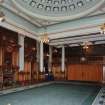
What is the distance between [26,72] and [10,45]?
9.42ft

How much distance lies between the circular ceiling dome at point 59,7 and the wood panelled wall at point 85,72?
575 inches

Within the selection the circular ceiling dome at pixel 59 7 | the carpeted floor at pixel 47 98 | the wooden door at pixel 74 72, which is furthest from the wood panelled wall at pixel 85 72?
the circular ceiling dome at pixel 59 7

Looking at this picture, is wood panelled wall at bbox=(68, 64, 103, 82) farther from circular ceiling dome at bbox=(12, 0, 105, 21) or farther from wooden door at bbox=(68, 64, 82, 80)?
circular ceiling dome at bbox=(12, 0, 105, 21)

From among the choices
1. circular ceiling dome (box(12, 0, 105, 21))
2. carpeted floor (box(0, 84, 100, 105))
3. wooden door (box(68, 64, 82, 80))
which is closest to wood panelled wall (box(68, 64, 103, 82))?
wooden door (box(68, 64, 82, 80))

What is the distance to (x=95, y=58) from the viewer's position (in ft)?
56.4

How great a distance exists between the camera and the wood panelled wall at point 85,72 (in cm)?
1702

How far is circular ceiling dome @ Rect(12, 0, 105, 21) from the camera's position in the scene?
9.41 feet

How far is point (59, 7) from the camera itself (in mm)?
2932

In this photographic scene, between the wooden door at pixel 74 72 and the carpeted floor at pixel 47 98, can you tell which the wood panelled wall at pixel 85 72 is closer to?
the wooden door at pixel 74 72

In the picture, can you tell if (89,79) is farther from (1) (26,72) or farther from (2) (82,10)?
(2) (82,10)

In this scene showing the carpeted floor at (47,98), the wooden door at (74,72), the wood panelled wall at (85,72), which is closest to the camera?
the carpeted floor at (47,98)

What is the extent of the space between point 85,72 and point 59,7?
1532 centimetres

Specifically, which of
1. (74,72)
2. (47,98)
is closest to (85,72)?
(74,72)

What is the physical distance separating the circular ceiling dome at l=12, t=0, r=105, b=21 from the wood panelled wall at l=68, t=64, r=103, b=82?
14.6 meters
